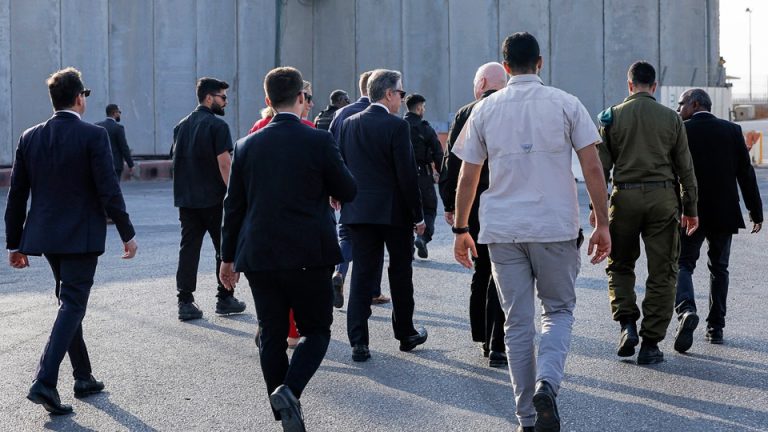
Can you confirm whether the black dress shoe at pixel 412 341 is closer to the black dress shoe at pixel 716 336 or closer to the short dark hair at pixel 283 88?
the black dress shoe at pixel 716 336

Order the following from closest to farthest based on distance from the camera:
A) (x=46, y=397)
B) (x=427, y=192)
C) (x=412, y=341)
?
(x=46, y=397), (x=412, y=341), (x=427, y=192)

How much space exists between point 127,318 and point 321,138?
169 inches

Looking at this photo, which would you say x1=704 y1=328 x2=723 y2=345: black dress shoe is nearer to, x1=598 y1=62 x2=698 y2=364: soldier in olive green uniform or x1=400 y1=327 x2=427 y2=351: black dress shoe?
x1=598 y1=62 x2=698 y2=364: soldier in olive green uniform

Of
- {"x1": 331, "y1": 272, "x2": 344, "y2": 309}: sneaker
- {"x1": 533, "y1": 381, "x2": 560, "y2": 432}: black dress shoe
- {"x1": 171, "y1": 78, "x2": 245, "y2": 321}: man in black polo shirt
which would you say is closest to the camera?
{"x1": 533, "y1": 381, "x2": 560, "y2": 432}: black dress shoe

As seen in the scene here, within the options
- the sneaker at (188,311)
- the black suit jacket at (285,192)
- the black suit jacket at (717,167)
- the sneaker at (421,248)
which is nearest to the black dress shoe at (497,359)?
the black suit jacket at (717,167)

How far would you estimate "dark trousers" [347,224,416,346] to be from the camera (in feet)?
24.9

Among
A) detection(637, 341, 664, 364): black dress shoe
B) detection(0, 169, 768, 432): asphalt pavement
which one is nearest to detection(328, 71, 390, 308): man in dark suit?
detection(0, 169, 768, 432): asphalt pavement

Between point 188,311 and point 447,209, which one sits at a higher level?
point 447,209

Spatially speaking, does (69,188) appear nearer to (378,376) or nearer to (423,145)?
(378,376)

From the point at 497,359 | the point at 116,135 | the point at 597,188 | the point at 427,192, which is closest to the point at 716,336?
the point at 497,359

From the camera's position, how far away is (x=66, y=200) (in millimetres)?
6336

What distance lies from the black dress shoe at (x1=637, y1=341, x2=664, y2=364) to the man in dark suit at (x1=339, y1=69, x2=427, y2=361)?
58.3 inches

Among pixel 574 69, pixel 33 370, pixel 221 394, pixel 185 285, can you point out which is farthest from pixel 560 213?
pixel 574 69

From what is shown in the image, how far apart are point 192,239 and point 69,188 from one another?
2.95m
